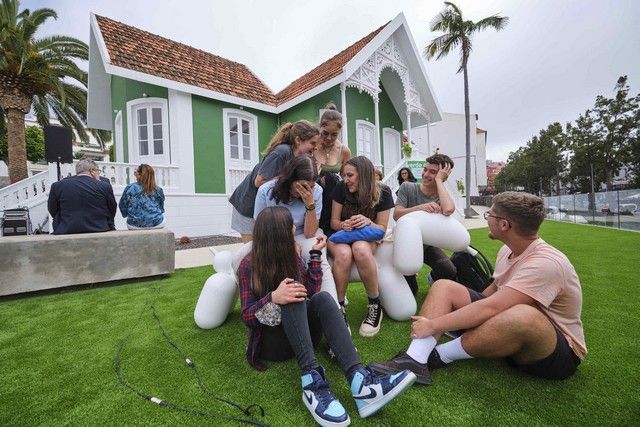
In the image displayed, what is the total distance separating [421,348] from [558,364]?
707 millimetres

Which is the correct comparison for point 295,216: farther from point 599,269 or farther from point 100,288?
point 599,269

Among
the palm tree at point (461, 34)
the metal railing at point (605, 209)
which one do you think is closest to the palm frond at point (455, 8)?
the palm tree at point (461, 34)

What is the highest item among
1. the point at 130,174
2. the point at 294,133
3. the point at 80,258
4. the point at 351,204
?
the point at 130,174

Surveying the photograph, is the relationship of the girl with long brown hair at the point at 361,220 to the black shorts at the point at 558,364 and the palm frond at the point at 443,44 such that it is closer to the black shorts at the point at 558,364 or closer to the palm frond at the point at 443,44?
the black shorts at the point at 558,364

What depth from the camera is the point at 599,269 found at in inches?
176

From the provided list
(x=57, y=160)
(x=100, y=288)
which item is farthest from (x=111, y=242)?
(x=57, y=160)

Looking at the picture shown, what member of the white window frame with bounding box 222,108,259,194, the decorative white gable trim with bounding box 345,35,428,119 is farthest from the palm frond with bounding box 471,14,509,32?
the white window frame with bounding box 222,108,259,194

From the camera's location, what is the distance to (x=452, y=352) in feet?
6.15

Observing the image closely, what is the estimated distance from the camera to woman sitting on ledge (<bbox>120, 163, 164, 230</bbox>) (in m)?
5.11

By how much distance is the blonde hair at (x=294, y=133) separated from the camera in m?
2.69

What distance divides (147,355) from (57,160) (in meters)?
6.92

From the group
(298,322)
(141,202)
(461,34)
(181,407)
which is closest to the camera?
(181,407)

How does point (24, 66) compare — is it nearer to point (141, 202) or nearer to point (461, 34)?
point (141, 202)

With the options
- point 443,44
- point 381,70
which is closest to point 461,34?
point 443,44
